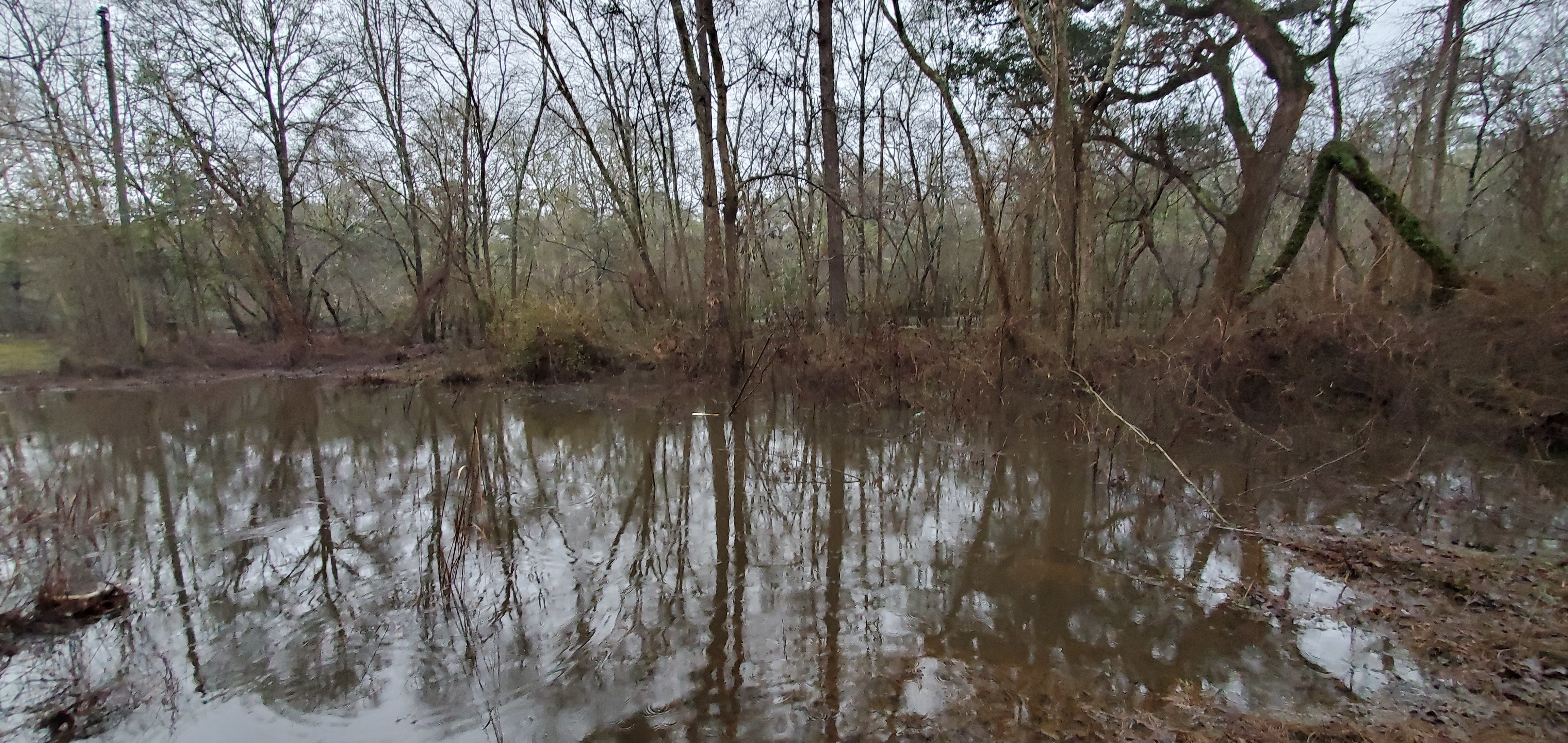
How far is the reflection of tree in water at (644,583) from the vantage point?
3.40 m

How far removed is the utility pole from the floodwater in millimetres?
11623

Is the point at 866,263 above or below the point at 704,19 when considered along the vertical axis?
below

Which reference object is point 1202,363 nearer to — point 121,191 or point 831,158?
point 831,158

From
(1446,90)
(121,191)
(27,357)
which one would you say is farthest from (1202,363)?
(27,357)

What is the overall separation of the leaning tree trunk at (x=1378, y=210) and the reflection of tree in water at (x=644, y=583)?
4.93 meters

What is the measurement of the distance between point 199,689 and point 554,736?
1.95 meters

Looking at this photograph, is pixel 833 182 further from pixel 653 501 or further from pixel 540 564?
pixel 540 564

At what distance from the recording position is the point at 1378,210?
10.1m

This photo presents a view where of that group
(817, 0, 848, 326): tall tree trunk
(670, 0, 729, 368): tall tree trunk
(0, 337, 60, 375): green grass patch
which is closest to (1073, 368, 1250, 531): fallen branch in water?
(670, 0, 729, 368): tall tree trunk

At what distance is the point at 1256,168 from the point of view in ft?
35.6

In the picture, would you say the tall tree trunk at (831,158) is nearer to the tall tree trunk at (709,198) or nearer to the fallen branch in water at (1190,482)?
the tall tree trunk at (709,198)

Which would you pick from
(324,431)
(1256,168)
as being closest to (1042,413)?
(1256,168)

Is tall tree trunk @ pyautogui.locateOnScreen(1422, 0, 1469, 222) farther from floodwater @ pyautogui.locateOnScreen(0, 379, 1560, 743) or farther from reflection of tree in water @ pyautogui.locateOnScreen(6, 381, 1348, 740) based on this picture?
reflection of tree in water @ pyautogui.locateOnScreen(6, 381, 1348, 740)

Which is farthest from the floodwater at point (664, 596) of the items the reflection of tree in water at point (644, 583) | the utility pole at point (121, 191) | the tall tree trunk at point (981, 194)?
the utility pole at point (121, 191)
